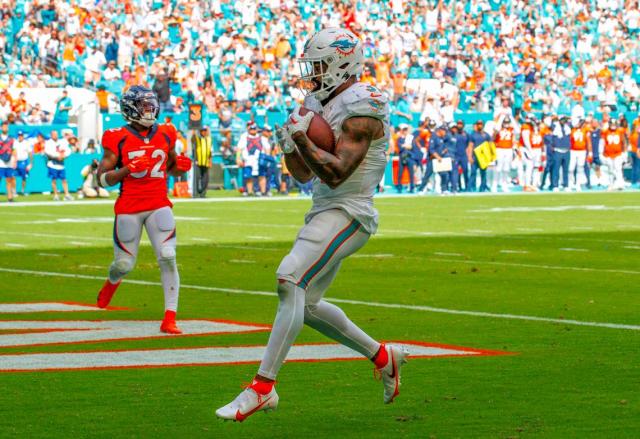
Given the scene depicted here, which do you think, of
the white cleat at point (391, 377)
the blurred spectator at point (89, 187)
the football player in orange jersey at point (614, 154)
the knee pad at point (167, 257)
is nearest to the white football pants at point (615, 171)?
the football player in orange jersey at point (614, 154)

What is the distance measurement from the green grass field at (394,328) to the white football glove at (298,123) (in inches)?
53.1

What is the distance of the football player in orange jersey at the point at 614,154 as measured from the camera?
3828cm

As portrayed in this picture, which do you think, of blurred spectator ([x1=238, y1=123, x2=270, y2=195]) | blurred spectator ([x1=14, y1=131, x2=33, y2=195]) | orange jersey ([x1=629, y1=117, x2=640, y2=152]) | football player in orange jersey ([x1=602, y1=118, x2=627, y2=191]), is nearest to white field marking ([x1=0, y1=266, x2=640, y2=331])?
blurred spectator ([x1=14, y1=131, x2=33, y2=195])

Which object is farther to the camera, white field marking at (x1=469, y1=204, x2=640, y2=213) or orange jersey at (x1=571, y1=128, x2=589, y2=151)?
orange jersey at (x1=571, y1=128, x2=589, y2=151)

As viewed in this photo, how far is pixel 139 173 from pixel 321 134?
399 cm

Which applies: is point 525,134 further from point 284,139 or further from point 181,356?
point 284,139

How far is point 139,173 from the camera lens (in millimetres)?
10969

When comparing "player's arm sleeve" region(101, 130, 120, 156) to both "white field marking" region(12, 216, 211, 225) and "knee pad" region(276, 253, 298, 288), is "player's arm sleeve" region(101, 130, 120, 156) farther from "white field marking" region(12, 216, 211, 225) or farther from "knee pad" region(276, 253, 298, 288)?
"white field marking" region(12, 216, 211, 225)

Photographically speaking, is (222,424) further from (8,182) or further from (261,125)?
(261,125)

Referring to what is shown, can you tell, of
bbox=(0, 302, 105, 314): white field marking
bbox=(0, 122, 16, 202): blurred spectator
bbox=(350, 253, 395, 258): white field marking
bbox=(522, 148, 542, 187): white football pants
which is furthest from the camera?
bbox=(522, 148, 542, 187): white football pants

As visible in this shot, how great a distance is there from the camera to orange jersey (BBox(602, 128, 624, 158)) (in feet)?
126

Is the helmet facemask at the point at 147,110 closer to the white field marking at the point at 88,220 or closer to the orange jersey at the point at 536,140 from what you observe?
the white field marking at the point at 88,220

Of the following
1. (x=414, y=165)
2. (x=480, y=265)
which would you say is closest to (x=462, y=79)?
(x=414, y=165)

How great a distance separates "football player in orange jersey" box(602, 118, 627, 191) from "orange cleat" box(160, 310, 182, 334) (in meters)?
28.8
